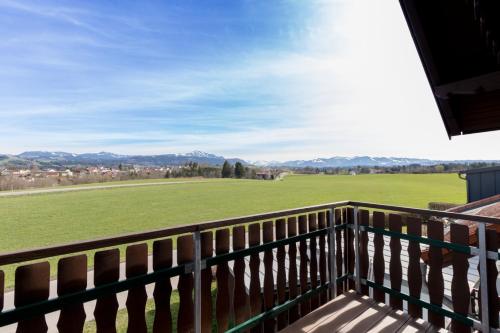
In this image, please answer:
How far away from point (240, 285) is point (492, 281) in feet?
6.05

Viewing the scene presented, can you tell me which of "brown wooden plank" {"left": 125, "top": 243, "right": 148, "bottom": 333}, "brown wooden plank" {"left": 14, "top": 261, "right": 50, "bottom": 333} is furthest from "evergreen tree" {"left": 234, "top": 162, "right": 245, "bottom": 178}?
"brown wooden plank" {"left": 14, "top": 261, "right": 50, "bottom": 333}

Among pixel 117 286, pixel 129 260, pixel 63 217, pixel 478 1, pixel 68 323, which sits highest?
pixel 478 1

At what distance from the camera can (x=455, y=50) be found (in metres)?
2.78

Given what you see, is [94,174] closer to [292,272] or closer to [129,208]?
[129,208]

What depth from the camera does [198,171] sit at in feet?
158

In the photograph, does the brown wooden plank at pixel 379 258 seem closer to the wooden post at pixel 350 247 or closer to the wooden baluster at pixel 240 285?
the wooden post at pixel 350 247

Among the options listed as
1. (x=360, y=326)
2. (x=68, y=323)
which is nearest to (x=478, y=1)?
(x=360, y=326)

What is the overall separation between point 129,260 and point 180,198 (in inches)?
1261

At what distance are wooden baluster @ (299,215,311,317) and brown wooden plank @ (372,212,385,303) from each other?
28.1 inches

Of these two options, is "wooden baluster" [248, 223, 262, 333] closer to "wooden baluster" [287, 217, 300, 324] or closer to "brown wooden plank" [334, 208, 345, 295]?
"wooden baluster" [287, 217, 300, 324]

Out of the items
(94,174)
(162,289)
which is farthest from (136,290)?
(94,174)

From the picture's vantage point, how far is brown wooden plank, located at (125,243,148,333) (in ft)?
4.97

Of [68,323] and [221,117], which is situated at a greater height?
[221,117]

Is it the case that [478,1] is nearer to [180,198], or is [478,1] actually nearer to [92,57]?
[92,57]
